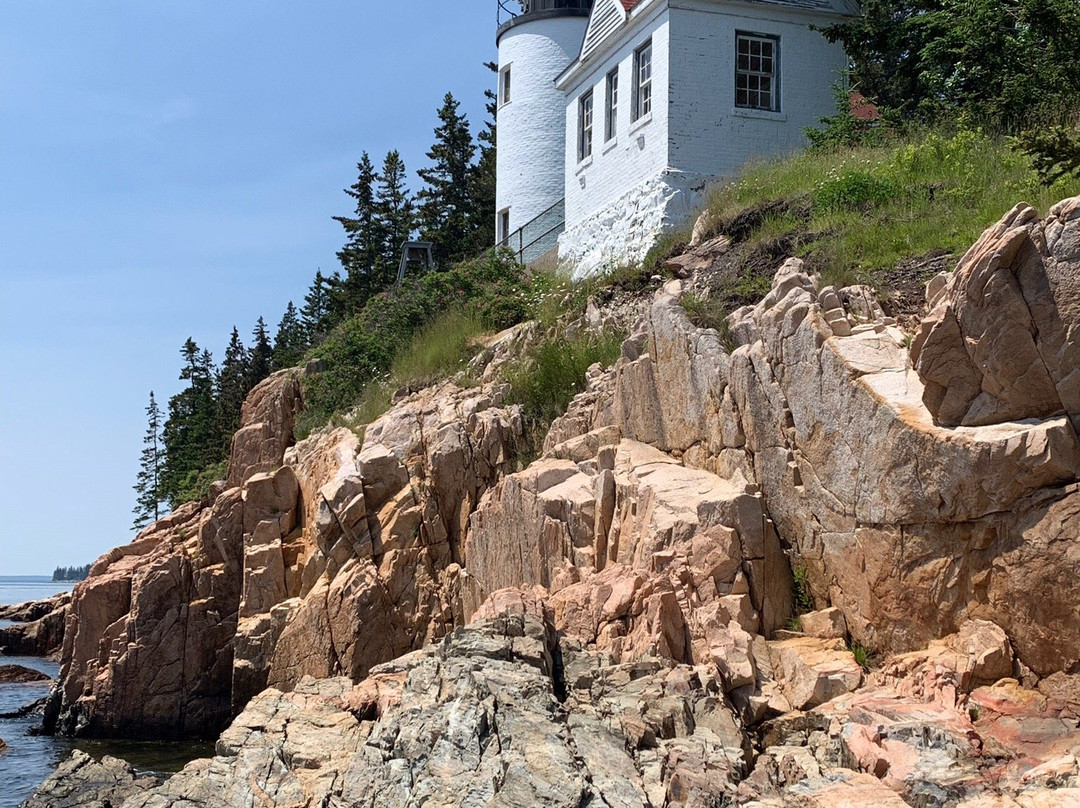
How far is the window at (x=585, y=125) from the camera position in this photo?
91.4 ft

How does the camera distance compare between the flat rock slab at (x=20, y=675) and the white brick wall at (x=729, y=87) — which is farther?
the flat rock slab at (x=20, y=675)

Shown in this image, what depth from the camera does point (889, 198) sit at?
17469 mm

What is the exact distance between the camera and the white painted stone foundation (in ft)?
75.6

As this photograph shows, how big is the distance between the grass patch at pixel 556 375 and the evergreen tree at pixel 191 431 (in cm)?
2321

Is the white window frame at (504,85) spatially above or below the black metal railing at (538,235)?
above

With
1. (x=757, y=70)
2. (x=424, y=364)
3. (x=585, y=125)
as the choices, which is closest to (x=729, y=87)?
(x=757, y=70)

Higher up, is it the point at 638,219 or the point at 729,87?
the point at 729,87

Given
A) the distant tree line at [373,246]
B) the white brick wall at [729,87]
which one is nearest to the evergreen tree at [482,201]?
the distant tree line at [373,246]

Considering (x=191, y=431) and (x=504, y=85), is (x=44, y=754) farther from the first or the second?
(x=191, y=431)

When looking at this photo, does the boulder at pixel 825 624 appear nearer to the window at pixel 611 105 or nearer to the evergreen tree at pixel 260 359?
the window at pixel 611 105

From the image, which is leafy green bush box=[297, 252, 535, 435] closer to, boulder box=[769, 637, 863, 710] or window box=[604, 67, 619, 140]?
window box=[604, 67, 619, 140]

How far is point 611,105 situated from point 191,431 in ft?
110

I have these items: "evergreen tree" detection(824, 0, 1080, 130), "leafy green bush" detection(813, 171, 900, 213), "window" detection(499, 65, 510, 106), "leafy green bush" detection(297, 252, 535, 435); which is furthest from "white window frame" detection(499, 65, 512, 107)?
"leafy green bush" detection(813, 171, 900, 213)

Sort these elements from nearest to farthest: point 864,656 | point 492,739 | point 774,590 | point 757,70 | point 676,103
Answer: point 492,739 → point 864,656 → point 774,590 → point 676,103 → point 757,70
